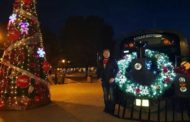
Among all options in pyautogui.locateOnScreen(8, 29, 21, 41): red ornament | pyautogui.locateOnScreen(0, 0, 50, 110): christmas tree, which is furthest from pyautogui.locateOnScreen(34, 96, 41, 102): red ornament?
pyautogui.locateOnScreen(8, 29, 21, 41): red ornament

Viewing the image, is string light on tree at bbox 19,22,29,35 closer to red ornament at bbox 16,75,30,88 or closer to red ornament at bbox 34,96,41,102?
red ornament at bbox 16,75,30,88

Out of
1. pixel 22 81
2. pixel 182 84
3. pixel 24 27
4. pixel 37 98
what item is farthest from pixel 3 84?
pixel 182 84

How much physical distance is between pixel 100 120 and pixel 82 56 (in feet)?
122

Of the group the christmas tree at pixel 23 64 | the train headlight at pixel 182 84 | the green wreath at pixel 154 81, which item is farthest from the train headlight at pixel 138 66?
the christmas tree at pixel 23 64

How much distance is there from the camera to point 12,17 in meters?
16.3

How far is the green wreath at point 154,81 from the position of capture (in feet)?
42.0

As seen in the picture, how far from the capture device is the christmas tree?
1540 cm

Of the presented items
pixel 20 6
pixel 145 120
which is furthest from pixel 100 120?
pixel 20 6

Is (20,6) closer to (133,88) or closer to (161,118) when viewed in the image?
(133,88)

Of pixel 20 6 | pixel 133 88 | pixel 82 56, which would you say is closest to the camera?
pixel 133 88

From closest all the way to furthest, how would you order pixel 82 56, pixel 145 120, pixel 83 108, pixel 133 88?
pixel 145 120 < pixel 133 88 < pixel 83 108 < pixel 82 56

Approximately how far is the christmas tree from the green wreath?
13.9ft

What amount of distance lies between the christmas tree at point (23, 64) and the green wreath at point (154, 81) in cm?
424

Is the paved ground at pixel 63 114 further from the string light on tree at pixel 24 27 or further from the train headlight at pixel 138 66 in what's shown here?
the string light on tree at pixel 24 27
